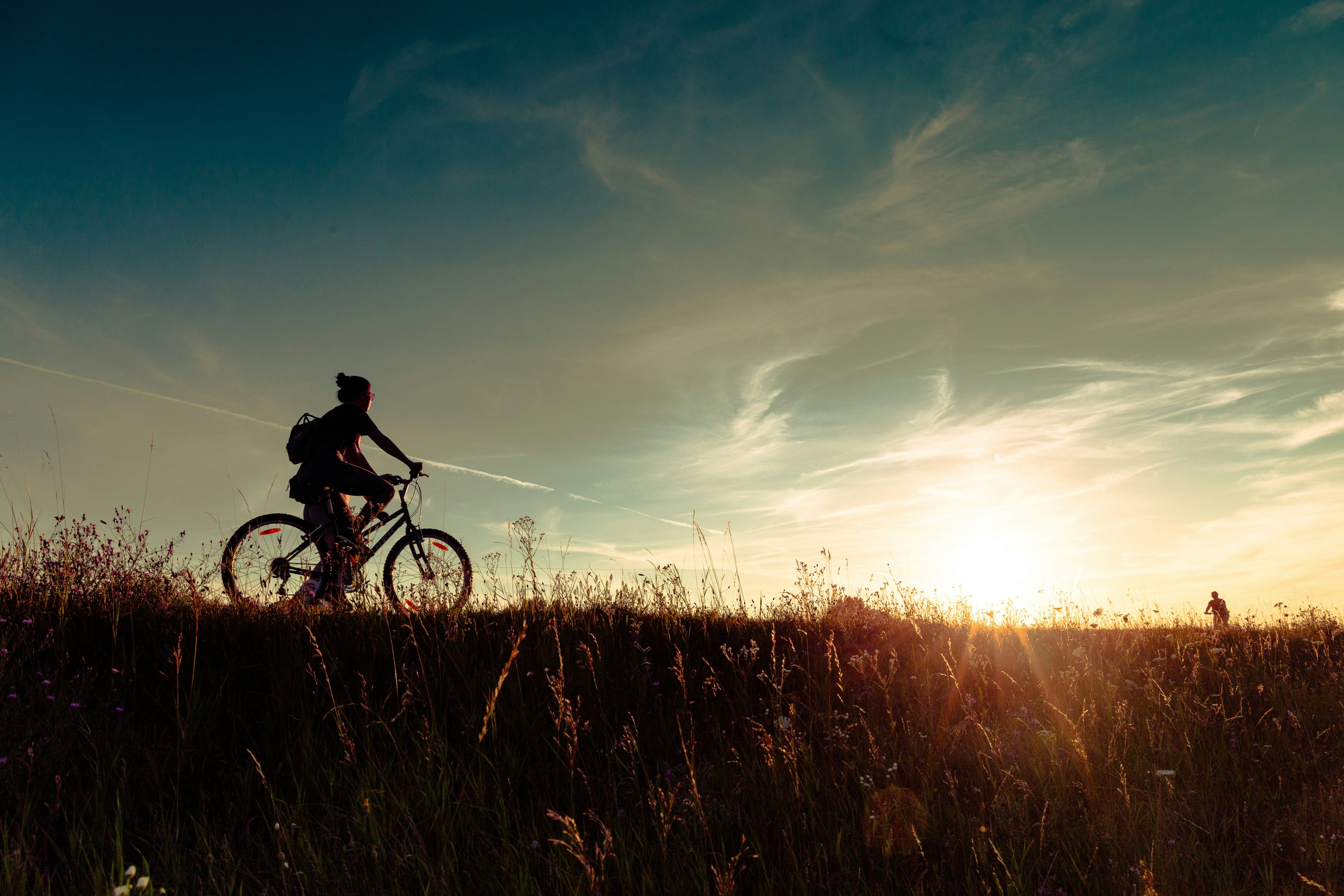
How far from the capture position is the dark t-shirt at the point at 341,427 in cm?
812

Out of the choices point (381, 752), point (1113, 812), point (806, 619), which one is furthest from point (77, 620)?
point (1113, 812)

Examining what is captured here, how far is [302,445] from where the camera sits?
8078 millimetres

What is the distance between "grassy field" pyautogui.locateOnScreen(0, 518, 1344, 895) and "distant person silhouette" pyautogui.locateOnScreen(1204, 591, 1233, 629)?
2.95m

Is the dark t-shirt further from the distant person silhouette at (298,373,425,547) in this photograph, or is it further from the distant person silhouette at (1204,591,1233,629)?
the distant person silhouette at (1204,591,1233,629)

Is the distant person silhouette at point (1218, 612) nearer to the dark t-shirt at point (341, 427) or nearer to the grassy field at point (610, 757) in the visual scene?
the grassy field at point (610, 757)

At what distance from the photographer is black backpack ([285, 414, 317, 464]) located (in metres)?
8.05

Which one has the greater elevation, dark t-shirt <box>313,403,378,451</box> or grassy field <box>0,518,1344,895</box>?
dark t-shirt <box>313,403,378,451</box>

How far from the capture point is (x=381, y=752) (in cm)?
441

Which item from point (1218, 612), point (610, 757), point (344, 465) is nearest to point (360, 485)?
point (344, 465)

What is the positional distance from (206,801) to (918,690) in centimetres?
467

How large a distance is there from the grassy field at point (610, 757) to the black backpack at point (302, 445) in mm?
1742

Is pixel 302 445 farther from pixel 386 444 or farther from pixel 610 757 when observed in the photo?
pixel 610 757

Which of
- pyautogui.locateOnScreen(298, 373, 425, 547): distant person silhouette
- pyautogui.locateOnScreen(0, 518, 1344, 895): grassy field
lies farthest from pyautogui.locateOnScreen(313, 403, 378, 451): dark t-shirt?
pyautogui.locateOnScreen(0, 518, 1344, 895): grassy field

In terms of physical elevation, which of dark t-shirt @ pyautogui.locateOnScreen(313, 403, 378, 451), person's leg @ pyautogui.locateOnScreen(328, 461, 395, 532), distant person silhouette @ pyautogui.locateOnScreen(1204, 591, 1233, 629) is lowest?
distant person silhouette @ pyautogui.locateOnScreen(1204, 591, 1233, 629)
